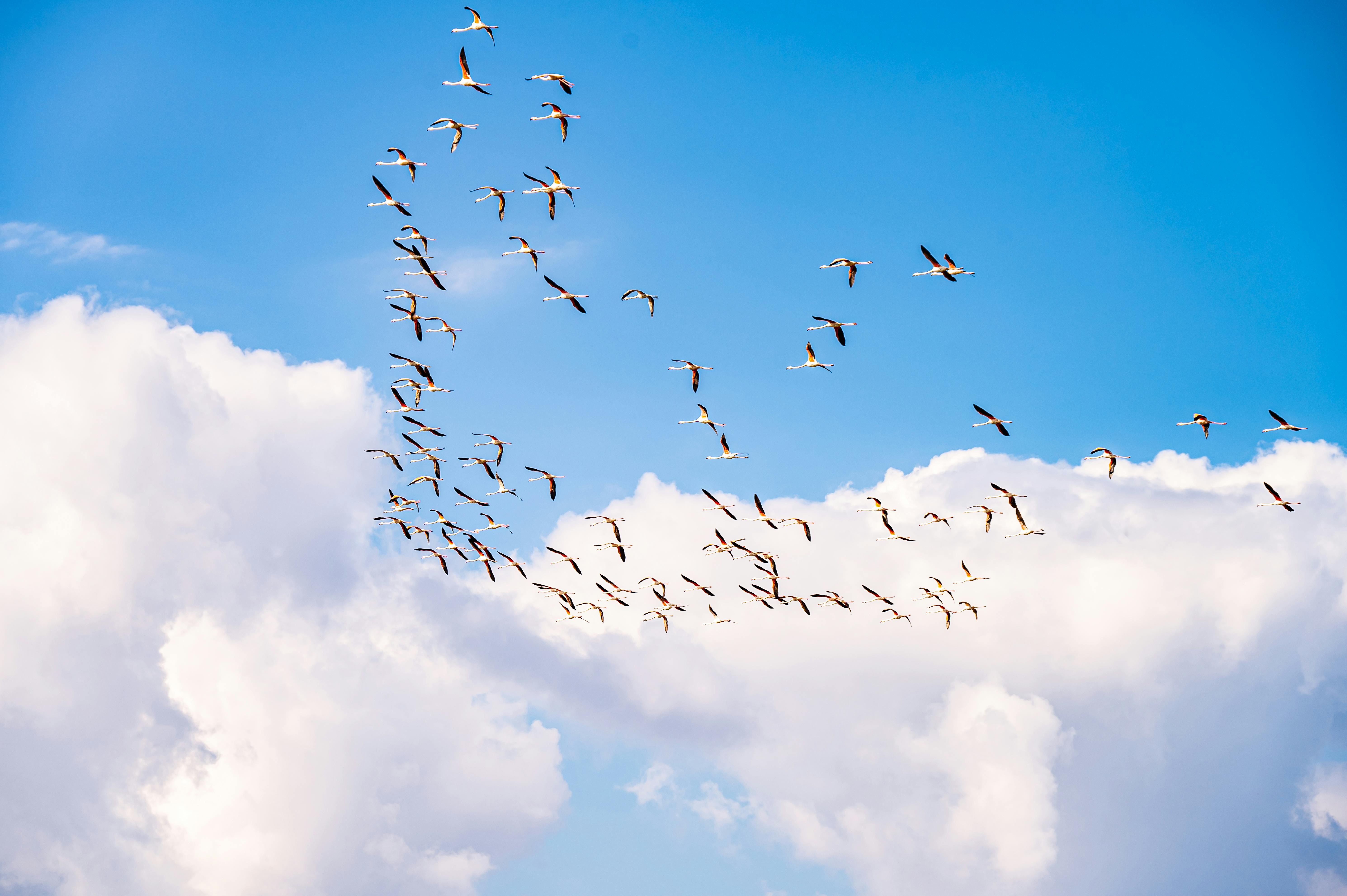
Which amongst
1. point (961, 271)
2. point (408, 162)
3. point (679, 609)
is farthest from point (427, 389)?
point (961, 271)

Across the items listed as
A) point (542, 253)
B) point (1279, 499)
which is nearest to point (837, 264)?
point (542, 253)

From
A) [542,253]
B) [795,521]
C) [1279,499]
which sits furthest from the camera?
[795,521]

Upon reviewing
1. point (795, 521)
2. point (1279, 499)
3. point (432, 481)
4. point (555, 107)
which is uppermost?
point (555, 107)

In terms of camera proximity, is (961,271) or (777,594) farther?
(777,594)

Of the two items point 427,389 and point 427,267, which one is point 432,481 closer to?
point 427,389

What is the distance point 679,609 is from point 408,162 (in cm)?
4887

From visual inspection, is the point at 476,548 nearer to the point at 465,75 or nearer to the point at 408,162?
the point at 408,162

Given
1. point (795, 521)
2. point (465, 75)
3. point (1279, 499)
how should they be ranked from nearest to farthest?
point (465, 75) → point (1279, 499) → point (795, 521)

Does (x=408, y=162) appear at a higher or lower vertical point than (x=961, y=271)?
higher

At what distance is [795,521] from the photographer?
311 ft

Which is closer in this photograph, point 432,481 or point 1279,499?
point 1279,499

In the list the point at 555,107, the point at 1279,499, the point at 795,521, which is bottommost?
the point at 1279,499

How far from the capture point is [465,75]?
73.6 m

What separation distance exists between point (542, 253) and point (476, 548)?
29.6 meters
